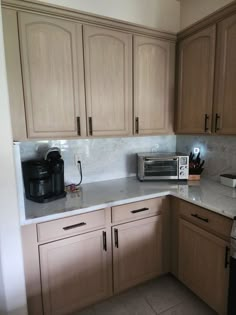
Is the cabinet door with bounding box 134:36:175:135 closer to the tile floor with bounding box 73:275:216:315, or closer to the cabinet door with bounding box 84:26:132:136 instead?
the cabinet door with bounding box 84:26:132:136

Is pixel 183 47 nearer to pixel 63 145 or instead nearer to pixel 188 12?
pixel 188 12

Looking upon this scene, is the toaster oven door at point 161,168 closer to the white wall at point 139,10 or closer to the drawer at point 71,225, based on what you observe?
the drawer at point 71,225

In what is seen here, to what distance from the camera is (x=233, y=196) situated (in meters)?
1.63

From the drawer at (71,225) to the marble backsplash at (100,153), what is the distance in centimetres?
59

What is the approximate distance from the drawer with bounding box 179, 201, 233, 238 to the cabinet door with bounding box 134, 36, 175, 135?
0.79 m

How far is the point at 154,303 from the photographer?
5.67ft

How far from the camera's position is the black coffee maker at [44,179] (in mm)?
1527

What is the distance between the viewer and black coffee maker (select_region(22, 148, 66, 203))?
1.53 m

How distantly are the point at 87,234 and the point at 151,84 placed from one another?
142cm

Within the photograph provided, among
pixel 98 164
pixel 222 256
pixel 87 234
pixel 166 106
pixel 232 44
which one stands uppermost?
pixel 232 44

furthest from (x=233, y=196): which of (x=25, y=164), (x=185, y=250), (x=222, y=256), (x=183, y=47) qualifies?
(x=25, y=164)

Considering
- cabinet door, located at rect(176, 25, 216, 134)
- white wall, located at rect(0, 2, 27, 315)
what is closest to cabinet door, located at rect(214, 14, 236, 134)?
cabinet door, located at rect(176, 25, 216, 134)

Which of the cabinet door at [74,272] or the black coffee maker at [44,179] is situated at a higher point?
the black coffee maker at [44,179]

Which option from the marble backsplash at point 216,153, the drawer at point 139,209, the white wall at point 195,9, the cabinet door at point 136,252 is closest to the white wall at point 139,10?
the white wall at point 195,9
